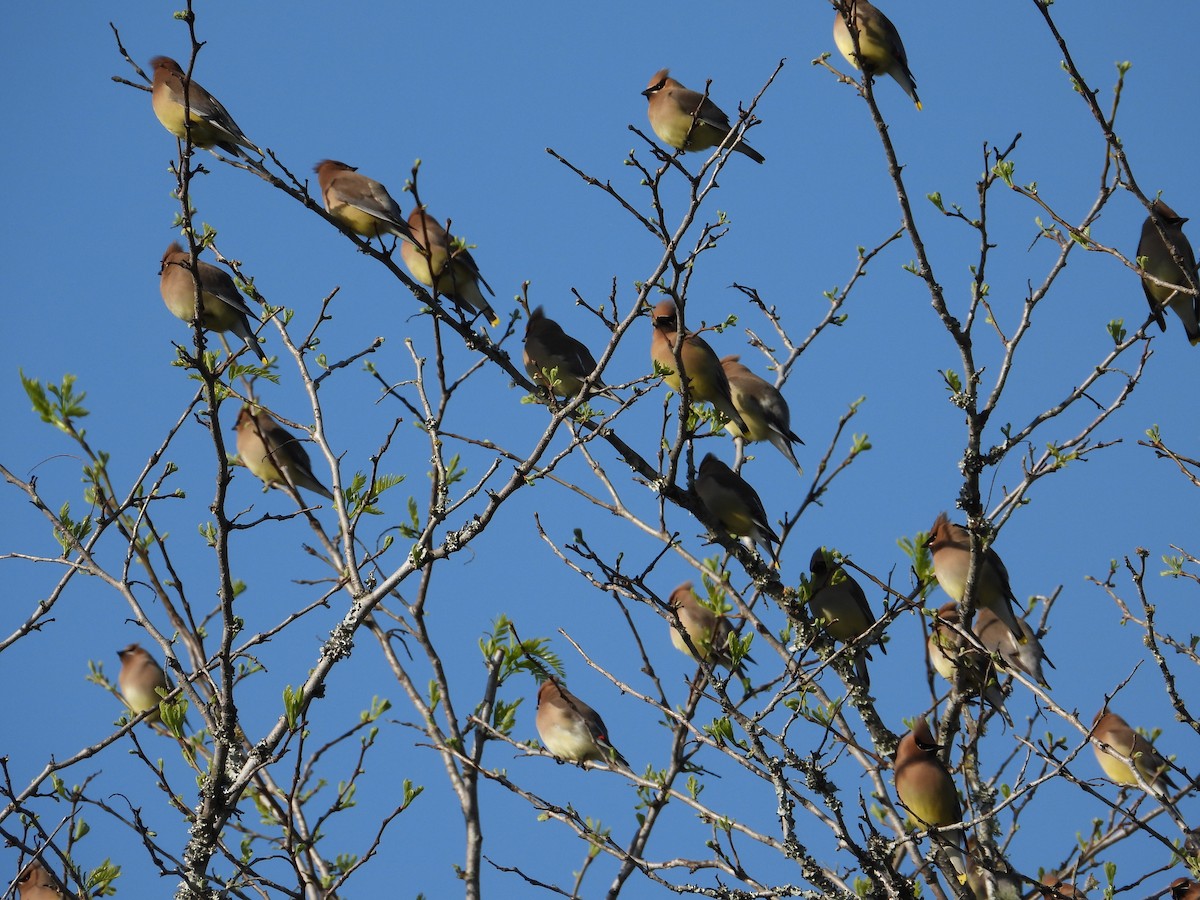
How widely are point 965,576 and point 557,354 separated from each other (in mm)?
2555

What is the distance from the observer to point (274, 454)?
855 centimetres

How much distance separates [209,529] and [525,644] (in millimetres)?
1357

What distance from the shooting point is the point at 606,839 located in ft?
16.1

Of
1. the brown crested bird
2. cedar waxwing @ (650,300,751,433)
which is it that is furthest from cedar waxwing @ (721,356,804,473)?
the brown crested bird

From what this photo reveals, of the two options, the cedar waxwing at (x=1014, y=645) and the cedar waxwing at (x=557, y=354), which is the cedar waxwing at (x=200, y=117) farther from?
the cedar waxwing at (x=1014, y=645)

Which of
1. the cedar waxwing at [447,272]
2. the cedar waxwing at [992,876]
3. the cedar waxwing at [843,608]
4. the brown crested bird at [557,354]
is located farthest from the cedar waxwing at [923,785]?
the cedar waxwing at [447,272]

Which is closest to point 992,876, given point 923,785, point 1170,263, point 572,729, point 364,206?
point 923,785

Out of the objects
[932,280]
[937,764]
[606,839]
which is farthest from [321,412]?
[937,764]

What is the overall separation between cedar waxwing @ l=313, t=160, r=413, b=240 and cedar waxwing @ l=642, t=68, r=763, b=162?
6.34 ft

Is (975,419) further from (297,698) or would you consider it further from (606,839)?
(297,698)

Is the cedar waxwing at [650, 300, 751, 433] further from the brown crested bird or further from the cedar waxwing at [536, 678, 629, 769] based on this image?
the cedar waxwing at [536, 678, 629, 769]

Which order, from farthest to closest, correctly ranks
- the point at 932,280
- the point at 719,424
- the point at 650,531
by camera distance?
the point at 650,531, the point at 719,424, the point at 932,280

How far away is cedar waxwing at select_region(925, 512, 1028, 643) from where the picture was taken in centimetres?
637

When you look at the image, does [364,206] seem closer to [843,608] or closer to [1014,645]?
[843,608]
